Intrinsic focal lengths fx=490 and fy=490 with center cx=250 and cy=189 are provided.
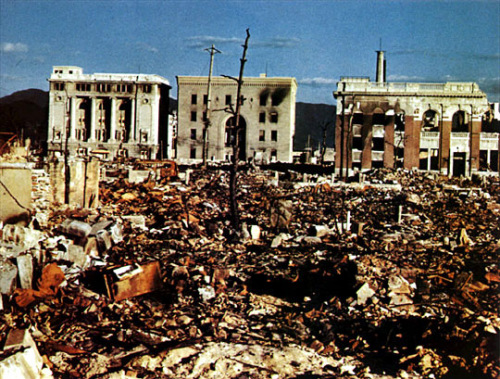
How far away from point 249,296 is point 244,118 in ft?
146

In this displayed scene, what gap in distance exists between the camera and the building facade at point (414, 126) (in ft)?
136

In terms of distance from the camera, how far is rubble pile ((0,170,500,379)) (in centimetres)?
623

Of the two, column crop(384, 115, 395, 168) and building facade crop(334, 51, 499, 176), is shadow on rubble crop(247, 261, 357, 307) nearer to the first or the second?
building facade crop(334, 51, 499, 176)

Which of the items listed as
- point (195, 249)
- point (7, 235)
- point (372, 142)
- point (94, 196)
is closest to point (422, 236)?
point (195, 249)

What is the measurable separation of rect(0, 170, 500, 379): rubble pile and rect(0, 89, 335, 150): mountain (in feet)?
119

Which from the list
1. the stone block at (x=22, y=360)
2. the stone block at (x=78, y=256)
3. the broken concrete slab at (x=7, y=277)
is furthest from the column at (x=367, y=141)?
the stone block at (x=22, y=360)

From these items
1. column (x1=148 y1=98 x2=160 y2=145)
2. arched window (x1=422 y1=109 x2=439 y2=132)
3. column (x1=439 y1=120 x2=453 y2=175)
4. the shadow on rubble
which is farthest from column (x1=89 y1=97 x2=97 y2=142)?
the shadow on rubble

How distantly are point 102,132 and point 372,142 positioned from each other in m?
29.5

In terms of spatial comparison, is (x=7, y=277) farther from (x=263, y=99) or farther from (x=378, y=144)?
(x=263, y=99)

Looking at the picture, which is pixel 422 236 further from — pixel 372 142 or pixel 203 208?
pixel 372 142

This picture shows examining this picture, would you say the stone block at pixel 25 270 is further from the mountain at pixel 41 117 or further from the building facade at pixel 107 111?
the building facade at pixel 107 111

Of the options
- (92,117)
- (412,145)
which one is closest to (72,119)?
(92,117)

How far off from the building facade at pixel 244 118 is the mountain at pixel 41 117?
195 inches

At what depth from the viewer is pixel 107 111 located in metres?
53.9
